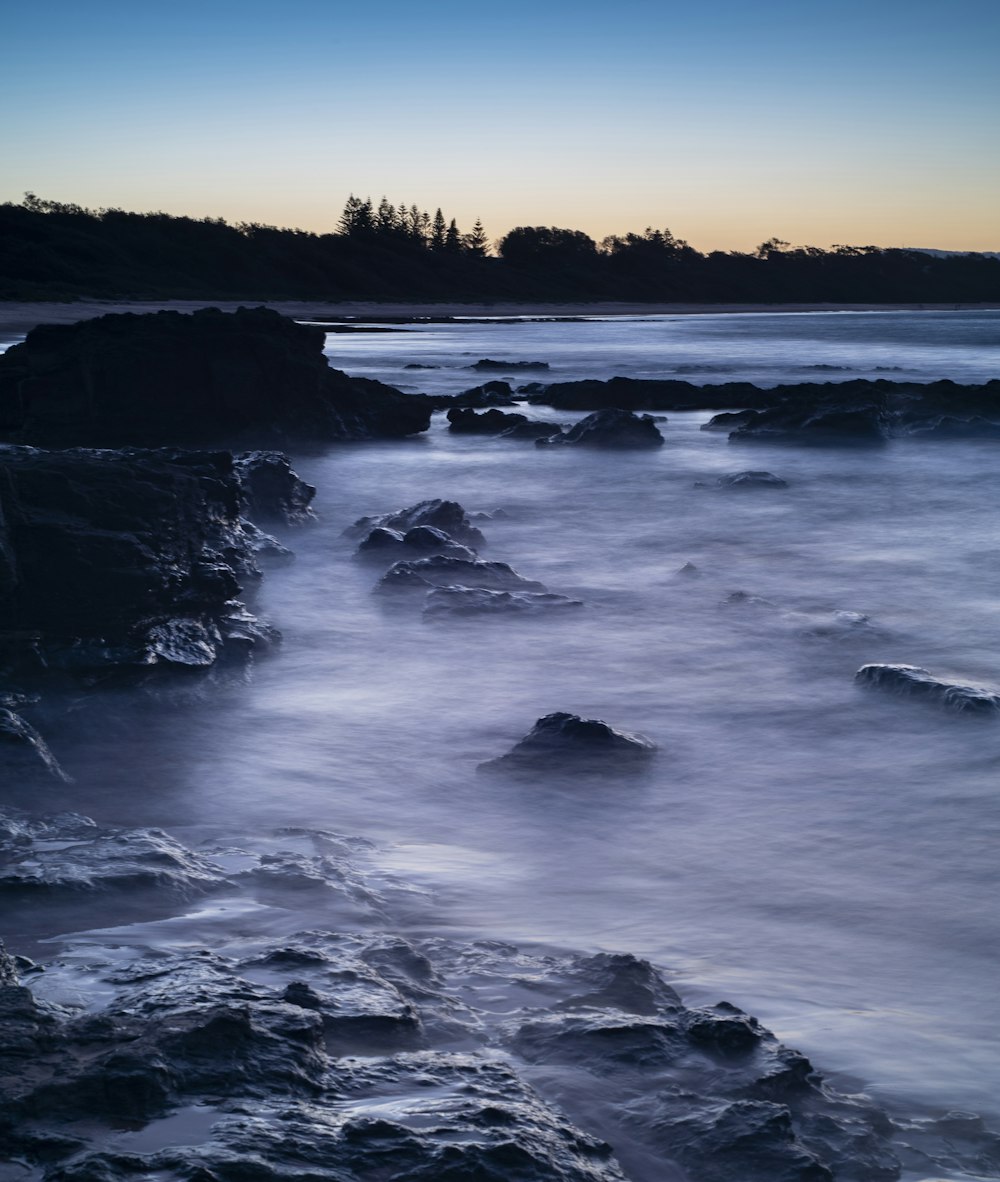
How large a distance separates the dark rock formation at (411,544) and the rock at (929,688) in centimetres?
317

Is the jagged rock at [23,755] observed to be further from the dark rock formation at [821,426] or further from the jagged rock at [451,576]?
the dark rock formation at [821,426]

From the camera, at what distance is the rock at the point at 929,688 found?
17.2 ft

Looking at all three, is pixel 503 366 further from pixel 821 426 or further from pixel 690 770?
pixel 690 770

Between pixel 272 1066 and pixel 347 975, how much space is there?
0.56 meters

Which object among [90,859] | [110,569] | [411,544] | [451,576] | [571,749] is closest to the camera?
[90,859]

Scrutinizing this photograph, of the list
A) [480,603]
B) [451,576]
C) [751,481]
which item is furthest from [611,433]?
[480,603]

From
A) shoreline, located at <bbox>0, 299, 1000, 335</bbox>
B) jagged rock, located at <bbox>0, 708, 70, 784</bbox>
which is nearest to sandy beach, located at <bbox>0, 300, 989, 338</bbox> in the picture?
shoreline, located at <bbox>0, 299, 1000, 335</bbox>

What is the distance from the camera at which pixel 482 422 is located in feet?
54.0

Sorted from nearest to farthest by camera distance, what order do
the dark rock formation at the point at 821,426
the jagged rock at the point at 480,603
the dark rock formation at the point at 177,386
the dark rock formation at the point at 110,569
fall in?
the dark rock formation at the point at 110,569 → the jagged rock at the point at 480,603 → the dark rock formation at the point at 177,386 → the dark rock formation at the point at 821,426

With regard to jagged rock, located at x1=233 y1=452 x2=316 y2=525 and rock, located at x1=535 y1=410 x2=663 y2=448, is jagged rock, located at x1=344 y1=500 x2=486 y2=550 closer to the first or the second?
jagged rock, located at x1=233 y1=452 x2=316 y2=525

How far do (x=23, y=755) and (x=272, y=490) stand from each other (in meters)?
6.30

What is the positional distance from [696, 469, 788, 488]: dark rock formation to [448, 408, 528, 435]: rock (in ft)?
13.9

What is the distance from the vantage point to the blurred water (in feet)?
10.4

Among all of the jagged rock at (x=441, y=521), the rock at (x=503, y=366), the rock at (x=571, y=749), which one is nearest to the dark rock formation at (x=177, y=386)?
the jagged rock at (x=441, y=521)
